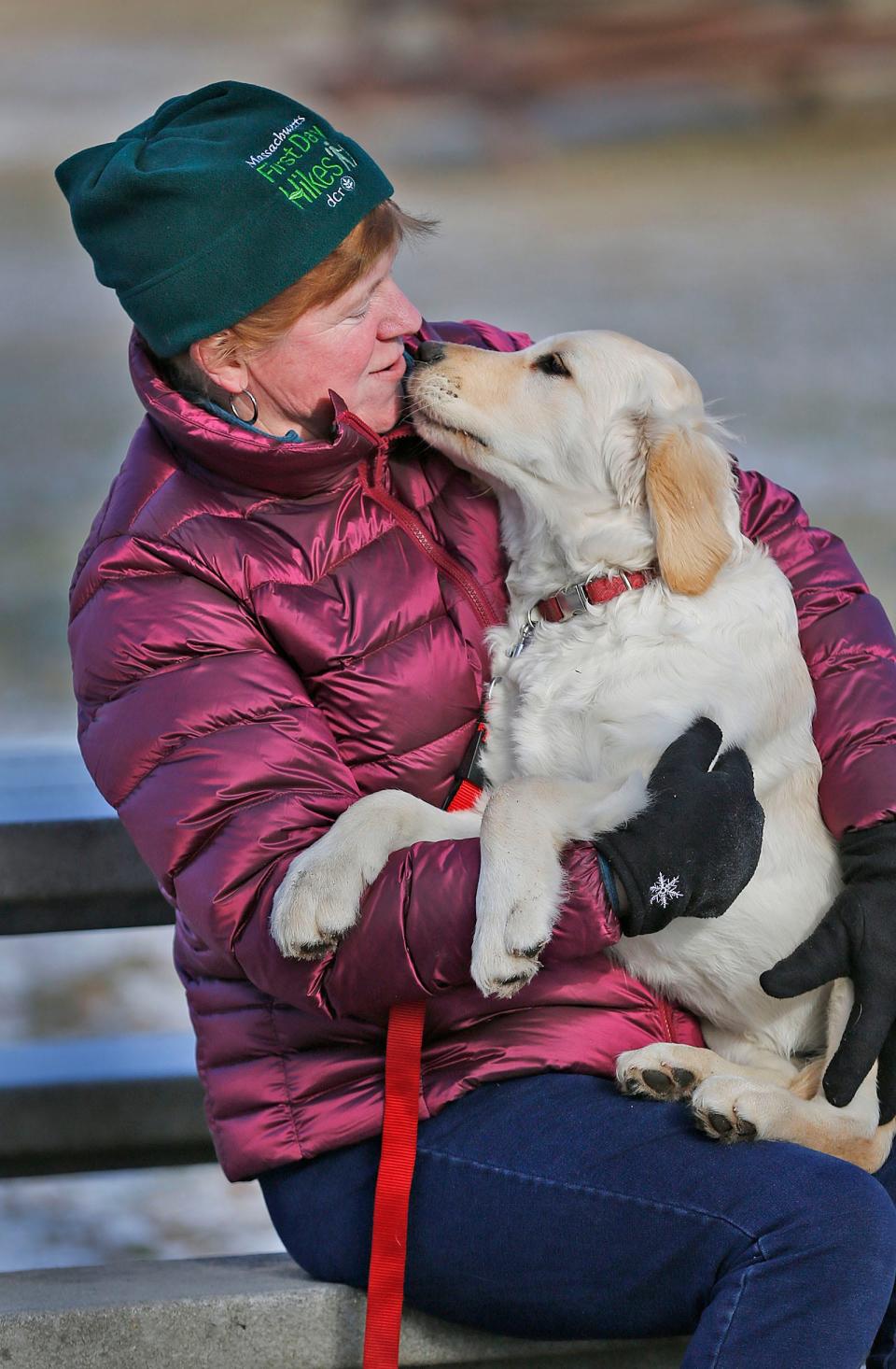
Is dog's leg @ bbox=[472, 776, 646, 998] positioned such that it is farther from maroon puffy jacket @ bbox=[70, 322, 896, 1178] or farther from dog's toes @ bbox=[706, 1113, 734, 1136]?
dog's toes @ bbox=[706, 1113, 734, 1136]

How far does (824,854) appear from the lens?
2.29 meters

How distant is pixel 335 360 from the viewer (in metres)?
2.26

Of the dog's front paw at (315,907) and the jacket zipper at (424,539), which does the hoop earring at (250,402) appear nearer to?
the jacket zipper at (424,539)

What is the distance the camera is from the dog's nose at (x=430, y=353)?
2.42 m

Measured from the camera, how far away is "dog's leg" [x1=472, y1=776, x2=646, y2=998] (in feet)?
5.90

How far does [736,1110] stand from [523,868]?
43 cm

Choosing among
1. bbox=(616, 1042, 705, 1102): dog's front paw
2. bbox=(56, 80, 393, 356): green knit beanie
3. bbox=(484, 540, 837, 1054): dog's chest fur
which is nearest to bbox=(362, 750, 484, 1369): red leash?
bbox=(616, 1042, 705, 1102): dog's front paw

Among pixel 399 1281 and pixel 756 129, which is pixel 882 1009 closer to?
pixel 399 1281

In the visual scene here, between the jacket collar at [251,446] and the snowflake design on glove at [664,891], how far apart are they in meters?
0.78

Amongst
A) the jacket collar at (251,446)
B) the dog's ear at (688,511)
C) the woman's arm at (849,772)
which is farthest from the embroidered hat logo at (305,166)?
the woman's arm at (849,772)

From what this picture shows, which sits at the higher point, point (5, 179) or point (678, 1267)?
point (5, 179)

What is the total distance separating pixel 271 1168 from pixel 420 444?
Answer: 1169 millimetres

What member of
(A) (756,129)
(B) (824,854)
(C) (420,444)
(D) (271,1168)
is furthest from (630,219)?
(D) (271,1168)

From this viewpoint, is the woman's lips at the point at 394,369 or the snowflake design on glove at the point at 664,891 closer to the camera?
the snowflake design on glove at the point at 664,891
